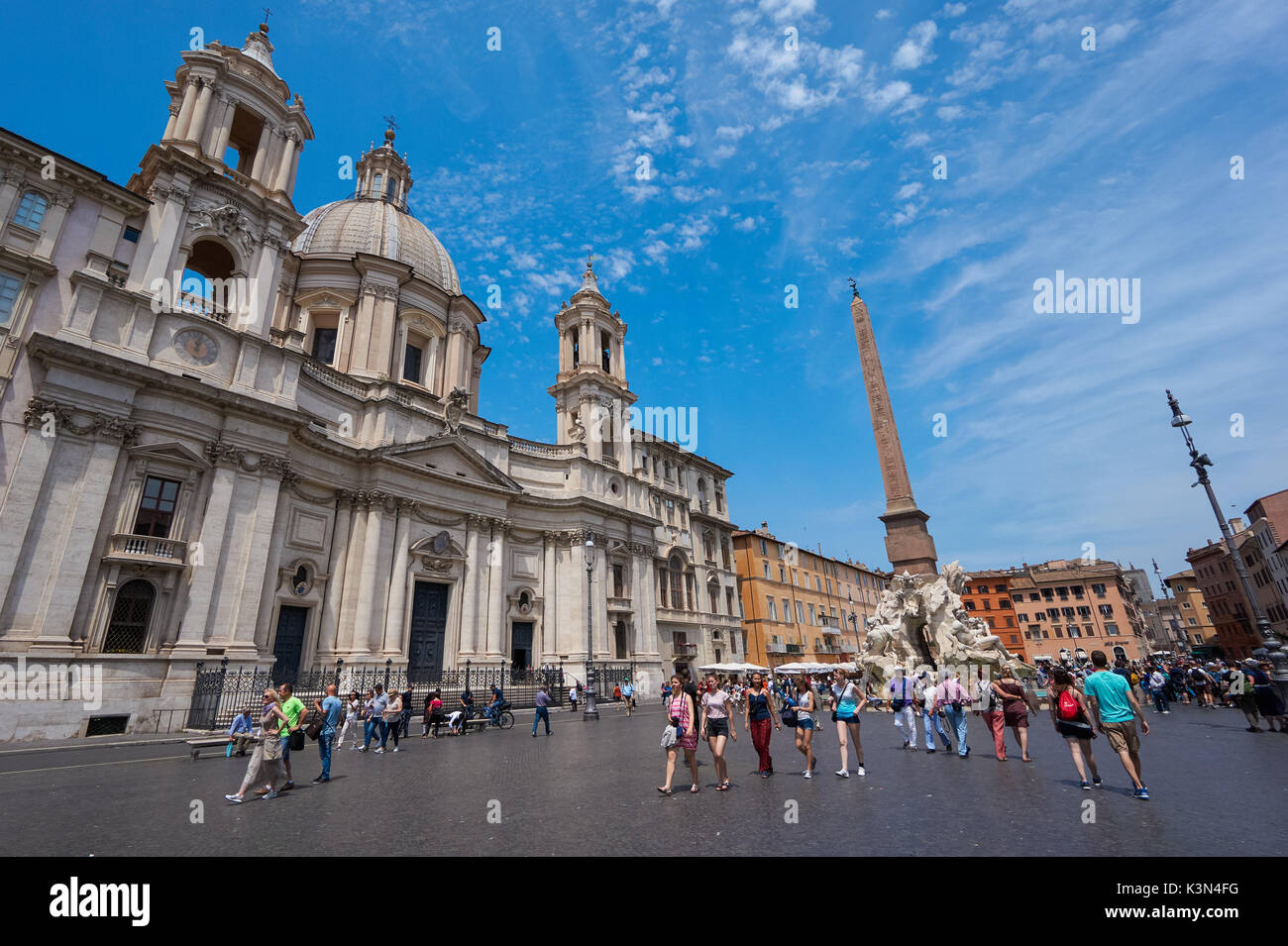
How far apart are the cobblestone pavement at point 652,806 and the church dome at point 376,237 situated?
30252 millimetres

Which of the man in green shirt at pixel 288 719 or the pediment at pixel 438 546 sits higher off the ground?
the pediment at pixel 438 546

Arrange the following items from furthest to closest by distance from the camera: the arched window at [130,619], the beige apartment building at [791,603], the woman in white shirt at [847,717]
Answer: the beige apartment building at [791,603] < the arched window at [130,619] < the woman in white shirt at [847,717]

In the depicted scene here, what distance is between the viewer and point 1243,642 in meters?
52.3

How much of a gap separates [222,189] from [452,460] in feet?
47.2

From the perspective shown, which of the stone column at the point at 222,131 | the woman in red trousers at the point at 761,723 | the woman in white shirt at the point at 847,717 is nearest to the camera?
the woman in white shirt at the point at 847,717

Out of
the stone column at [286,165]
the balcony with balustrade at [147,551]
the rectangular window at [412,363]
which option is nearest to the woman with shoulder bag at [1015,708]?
the balcony with balustrade at [147,551]

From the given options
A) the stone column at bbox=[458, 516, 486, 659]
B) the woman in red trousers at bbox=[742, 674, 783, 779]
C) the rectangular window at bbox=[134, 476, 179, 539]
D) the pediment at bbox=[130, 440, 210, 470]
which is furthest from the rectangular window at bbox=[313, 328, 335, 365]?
the woman in red trousers at bbox=[742, 674, 783, 779]

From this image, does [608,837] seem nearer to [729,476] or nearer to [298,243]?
[298,243]

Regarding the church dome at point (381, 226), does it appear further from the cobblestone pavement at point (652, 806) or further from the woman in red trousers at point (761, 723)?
the woman in red trousers at point (761, 723)

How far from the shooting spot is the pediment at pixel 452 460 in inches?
1093

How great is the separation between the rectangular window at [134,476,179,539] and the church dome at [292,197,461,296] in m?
18.3

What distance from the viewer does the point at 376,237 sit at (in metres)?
35.0

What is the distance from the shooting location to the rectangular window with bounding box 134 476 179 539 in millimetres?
18797

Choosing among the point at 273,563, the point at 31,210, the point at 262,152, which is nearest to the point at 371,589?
the point at 273,563
